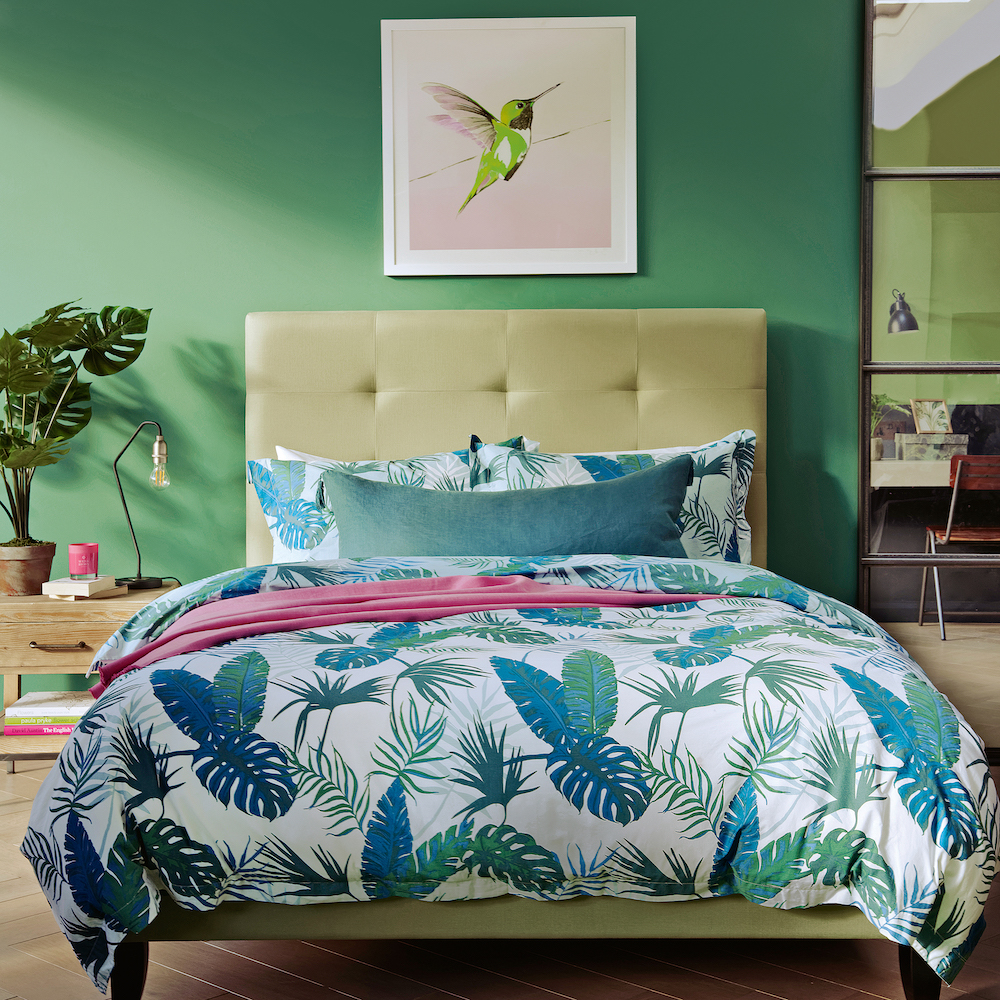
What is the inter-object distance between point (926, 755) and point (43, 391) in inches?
112

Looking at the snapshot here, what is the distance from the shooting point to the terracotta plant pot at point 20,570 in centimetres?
297

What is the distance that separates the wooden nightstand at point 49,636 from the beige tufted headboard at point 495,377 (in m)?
0.55

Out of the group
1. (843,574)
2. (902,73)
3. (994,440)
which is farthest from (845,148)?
(843,574)

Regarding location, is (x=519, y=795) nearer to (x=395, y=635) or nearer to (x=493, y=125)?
(x=395, y=635)

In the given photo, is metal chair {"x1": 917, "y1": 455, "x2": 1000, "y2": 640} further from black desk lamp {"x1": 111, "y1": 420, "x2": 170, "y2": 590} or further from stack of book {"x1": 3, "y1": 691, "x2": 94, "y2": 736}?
stack of book {"x1": 3, "y1": 691, "x2": 94, "y2": 736}

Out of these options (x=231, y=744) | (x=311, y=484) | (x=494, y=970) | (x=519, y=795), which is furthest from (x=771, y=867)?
(x=311, y=484)

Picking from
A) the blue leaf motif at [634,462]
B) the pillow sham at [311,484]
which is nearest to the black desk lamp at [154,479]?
the pillow sham at [311,484]

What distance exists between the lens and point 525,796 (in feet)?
4.72

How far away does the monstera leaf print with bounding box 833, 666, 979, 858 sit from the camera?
1.36m

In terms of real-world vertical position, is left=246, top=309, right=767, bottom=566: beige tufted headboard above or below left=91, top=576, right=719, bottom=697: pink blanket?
above

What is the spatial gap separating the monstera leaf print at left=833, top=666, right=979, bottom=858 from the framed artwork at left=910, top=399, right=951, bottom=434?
2002 mm

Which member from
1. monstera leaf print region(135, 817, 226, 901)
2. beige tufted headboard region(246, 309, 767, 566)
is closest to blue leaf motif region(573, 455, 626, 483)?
beige tufted headboard region(246, 309, 767, 566)

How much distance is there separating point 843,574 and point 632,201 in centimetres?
148

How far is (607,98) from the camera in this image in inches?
130
